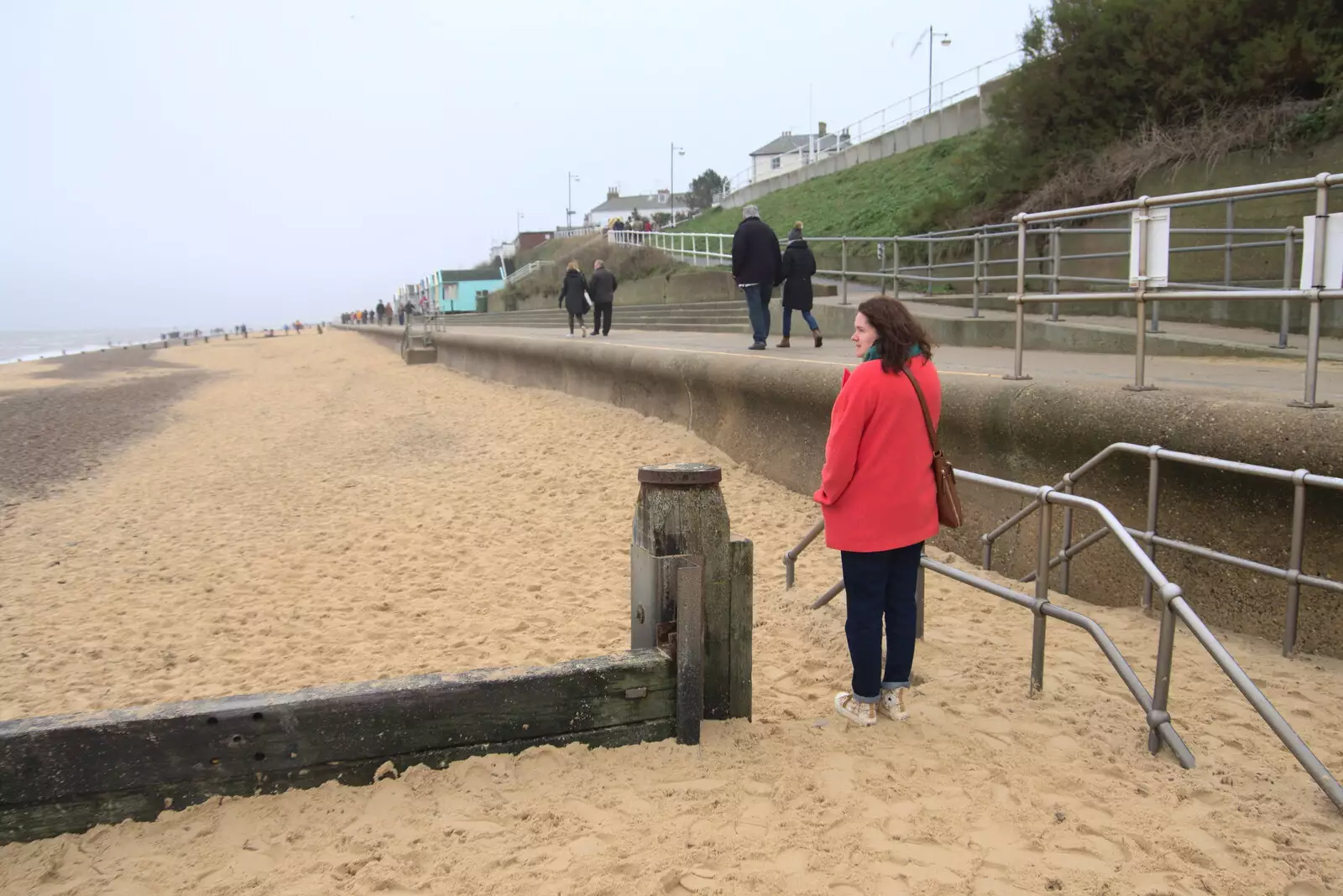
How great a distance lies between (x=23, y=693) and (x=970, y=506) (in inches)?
219

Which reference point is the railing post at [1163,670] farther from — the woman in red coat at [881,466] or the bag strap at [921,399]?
the bag strap at [921,399]

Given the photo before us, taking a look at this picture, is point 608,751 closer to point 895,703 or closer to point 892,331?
point 895,703

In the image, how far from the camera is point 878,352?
3.75 meters

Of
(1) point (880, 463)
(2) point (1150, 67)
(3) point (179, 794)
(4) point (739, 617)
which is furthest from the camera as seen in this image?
(2) point (1150, 67)

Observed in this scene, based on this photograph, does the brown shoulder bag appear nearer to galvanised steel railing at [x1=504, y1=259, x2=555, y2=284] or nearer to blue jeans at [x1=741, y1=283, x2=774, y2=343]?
blue jeans at [x1=741, y1=283, x2=774, y2=343]

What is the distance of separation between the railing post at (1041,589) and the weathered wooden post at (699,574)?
122 centimetres

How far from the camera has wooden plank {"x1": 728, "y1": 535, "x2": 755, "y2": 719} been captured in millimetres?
4012

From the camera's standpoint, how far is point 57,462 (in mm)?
13516

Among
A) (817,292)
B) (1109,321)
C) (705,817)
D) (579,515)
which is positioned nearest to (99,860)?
(705,817)

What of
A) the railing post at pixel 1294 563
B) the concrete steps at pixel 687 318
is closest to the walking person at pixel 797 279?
the concrete steps at pixel 687 318

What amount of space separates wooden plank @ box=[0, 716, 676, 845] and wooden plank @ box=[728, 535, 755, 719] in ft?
2.22

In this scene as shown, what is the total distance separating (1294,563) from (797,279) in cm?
877

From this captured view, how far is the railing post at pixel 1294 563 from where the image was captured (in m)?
4.17

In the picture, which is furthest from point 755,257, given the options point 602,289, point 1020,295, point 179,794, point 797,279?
point 179,794
